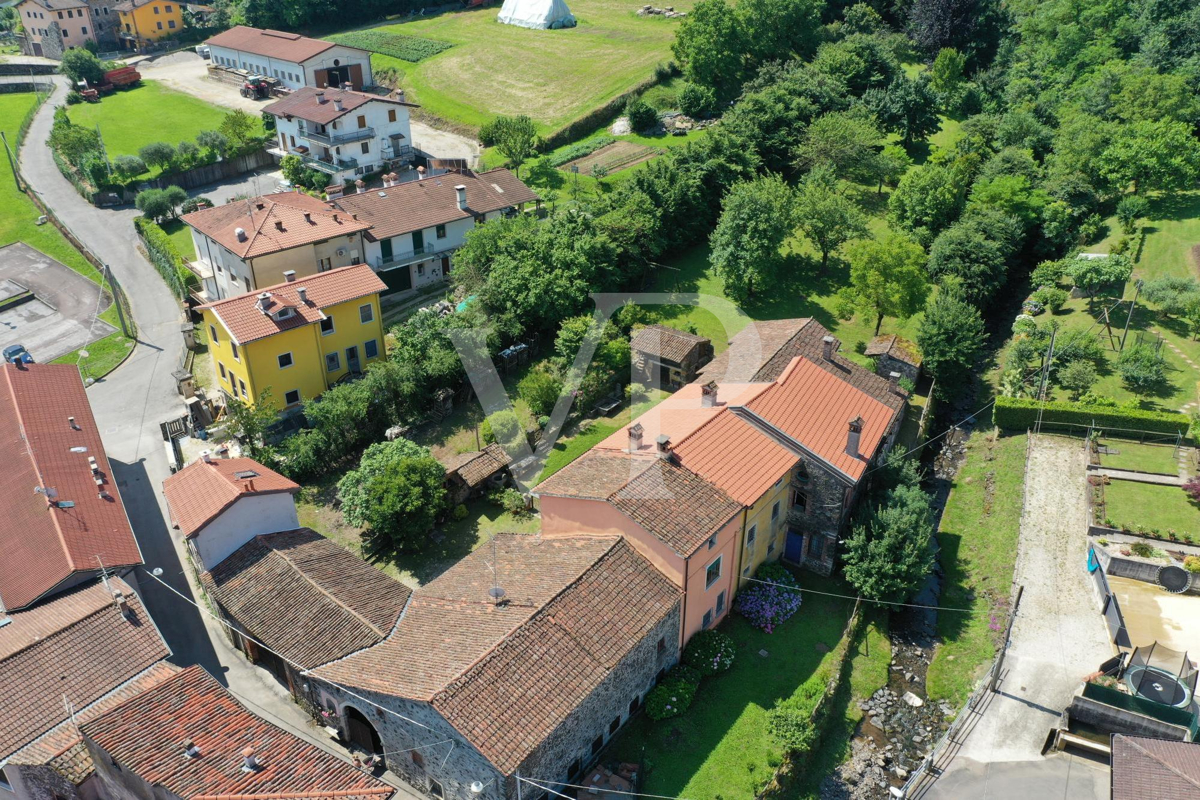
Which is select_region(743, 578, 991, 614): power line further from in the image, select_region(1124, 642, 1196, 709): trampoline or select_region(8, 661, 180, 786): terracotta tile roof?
select_region(8, 661, 180, 786): terracotta tile roof

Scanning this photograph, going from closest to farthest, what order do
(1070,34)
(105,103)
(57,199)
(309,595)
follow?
(309,595), (57,199), (1070,34), (105,103)

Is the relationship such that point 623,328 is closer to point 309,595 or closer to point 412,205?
point 412,205

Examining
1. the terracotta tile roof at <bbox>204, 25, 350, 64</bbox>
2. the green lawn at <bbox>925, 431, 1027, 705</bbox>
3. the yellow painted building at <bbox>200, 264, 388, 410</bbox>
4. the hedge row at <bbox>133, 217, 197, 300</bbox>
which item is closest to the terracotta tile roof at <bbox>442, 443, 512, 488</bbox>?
the yellow painted building at <bbox>200, 264, 388, 410</bbox>

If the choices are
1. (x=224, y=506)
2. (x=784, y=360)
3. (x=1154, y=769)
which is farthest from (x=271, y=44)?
(x=1154, y=769)

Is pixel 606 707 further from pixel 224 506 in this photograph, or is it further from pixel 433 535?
pixel 224 506

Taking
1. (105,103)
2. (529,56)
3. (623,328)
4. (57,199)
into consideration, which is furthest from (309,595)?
(105,103)

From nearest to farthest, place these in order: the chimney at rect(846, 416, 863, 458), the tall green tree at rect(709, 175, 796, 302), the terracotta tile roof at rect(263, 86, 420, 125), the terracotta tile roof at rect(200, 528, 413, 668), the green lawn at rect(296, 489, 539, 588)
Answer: the terracotta tile roof at rect(200, 528, 413, 668) → the chimney at rect(846, 416, 863, 458) → the green lawn at rect(296, 489, 539, 588) → the tall green tree at rect(709, 175, 796, 302) → the terracotta tile roof at rect(263, 86, 420, 125)
